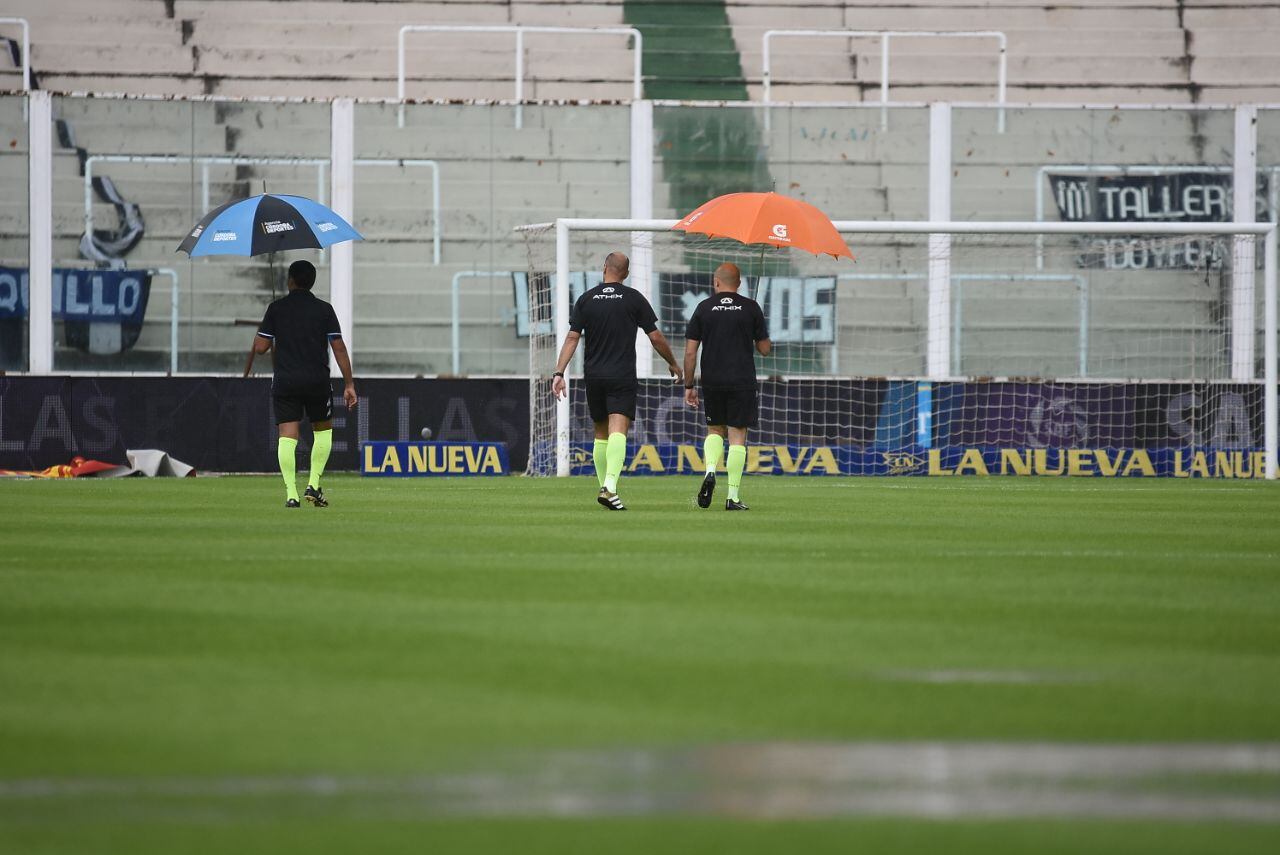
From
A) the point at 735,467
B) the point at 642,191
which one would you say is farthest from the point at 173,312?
the point at 735,467

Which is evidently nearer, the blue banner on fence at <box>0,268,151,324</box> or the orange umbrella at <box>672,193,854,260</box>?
the orange umbrella at <box>672,193,854,260</box>

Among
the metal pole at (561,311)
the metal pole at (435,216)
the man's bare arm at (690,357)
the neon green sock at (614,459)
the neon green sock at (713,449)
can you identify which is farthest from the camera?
the metal pole at (435,216)

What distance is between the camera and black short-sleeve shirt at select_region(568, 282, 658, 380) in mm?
16172

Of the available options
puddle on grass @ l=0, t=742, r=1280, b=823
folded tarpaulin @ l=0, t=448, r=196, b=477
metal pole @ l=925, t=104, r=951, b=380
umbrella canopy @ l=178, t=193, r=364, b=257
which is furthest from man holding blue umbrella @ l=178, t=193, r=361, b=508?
puddle on grass @ l=0, t=742, r=1280, b=823

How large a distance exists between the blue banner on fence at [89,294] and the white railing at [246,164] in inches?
28.2

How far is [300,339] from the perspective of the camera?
16.2 m

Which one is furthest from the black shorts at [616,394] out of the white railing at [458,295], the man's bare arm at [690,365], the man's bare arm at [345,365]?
the white railing at [458,295]

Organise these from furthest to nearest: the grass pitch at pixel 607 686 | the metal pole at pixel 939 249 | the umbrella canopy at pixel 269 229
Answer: the metal pole at pixel 939 249 → the umbrella canopy at pixel 269 229 → the grass pitch at pixel 607 686

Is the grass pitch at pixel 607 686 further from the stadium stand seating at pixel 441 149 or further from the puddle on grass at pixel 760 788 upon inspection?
the stadium stand seating at pixel 441 149

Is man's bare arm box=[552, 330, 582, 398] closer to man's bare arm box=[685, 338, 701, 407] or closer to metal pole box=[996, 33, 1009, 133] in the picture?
man's bare arm box=[685, 338, 701, 407]

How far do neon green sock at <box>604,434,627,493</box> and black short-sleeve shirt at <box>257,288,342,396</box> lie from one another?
2398 mm

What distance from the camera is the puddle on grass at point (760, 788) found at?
4.32 m

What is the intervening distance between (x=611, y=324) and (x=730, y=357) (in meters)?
1.16

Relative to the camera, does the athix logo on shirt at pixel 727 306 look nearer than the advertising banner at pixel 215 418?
Yes
